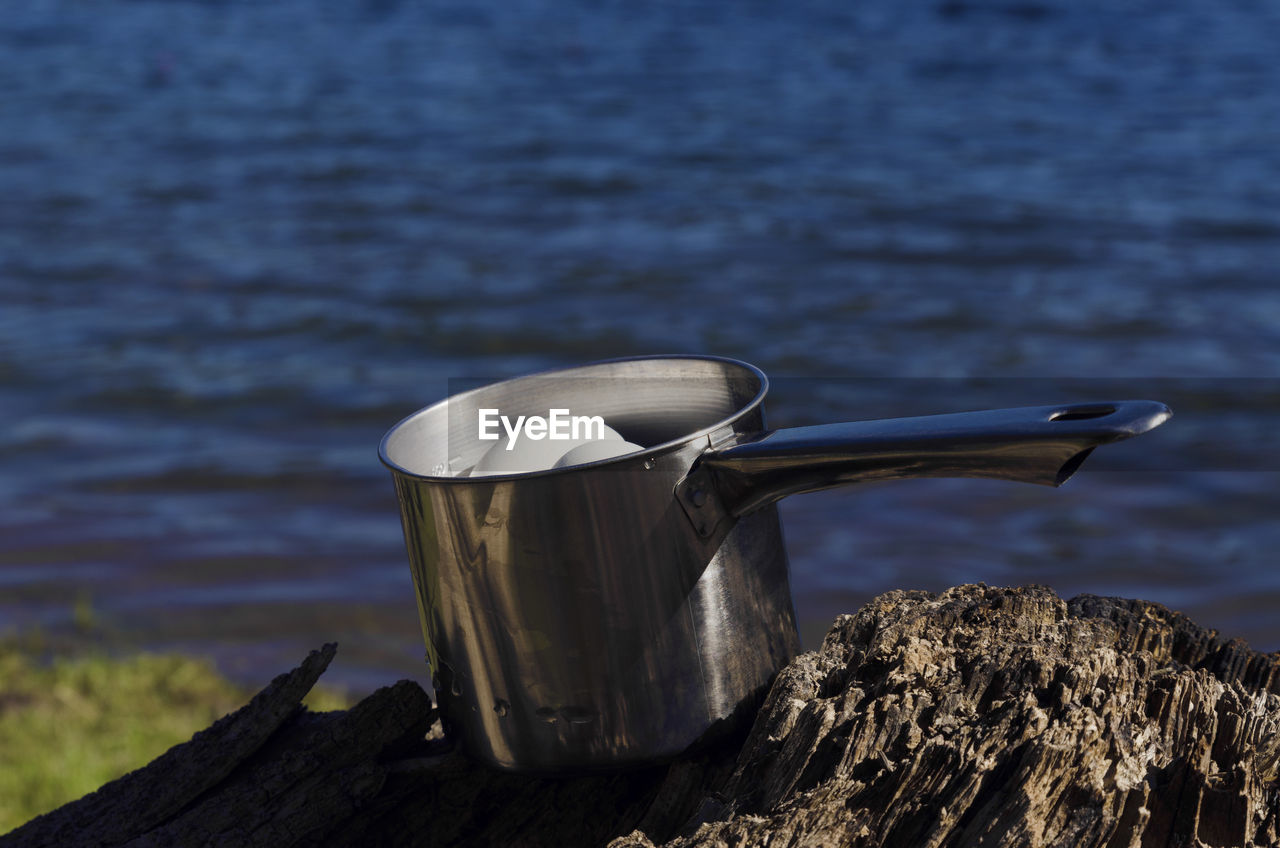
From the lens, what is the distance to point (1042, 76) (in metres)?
12.0

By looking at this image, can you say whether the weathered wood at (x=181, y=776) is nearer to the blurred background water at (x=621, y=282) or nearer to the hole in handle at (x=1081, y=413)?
the hole in handle at (x=1081, y=413)

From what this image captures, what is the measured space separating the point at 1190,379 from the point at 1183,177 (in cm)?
371

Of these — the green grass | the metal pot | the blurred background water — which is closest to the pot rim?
the metal pot

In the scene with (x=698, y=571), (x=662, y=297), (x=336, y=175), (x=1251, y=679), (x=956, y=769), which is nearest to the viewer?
(x=956, y=769)

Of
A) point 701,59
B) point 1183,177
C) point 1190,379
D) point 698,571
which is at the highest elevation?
point 701,59

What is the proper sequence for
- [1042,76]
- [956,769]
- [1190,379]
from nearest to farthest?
1. [956,769]
2. [1190,379]
3. [1042,76]

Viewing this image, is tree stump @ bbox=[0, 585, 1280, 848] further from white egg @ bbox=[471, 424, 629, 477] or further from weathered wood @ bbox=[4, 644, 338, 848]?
white egg @ bbox=[471, 424, 629, 477]

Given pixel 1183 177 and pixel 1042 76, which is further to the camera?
pixel 1042 76

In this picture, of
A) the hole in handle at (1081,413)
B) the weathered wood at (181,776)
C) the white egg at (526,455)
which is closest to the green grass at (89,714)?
the weathered wood at (181,776)

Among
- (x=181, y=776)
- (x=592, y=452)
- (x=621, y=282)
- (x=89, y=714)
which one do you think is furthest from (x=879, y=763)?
(x=621, y=282)

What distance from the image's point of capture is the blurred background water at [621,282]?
4.19 meters

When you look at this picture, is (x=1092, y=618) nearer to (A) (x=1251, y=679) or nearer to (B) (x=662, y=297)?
(A) (x=1251, y=679)

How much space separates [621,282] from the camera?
705 cm

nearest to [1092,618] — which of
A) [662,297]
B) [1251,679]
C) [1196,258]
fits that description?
[1251,679]
